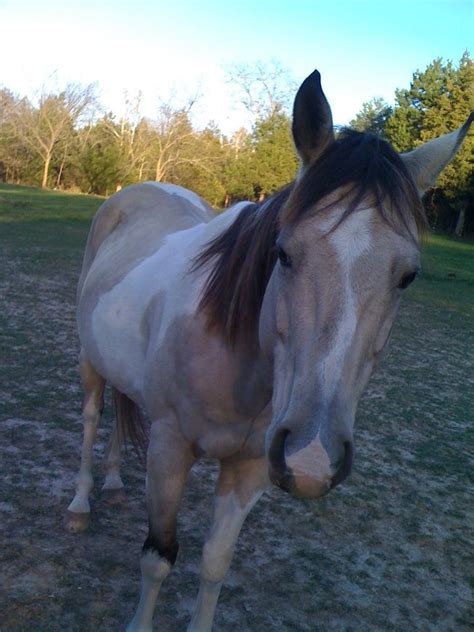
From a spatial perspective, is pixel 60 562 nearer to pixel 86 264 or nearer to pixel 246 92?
pixel 86 264

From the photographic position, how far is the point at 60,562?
2652 mm

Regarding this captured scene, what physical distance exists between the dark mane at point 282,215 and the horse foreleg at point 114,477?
4.81 feet

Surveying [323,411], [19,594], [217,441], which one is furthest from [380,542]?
[323,411]

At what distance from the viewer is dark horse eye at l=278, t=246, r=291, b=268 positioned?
1.54 m

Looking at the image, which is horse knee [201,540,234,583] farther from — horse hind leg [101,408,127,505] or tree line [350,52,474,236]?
tree line [350,52,474,236]

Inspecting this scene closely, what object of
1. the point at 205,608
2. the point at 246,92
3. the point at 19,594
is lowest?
the point at 19,594

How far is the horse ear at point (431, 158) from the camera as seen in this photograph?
5.81ft

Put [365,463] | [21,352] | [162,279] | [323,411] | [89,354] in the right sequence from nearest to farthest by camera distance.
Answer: [323,411] → [162,279] → [89,354] → [365,463] → [21,352]

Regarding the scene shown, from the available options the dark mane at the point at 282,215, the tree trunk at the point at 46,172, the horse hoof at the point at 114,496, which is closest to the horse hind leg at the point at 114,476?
the horse hoof at the point at 114,496

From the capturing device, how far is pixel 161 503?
225 cm

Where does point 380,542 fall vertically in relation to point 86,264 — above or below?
below

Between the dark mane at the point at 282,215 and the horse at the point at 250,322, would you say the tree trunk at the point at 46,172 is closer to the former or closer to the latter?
the horse at the point at 250,322

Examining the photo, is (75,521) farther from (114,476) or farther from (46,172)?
(46,172)

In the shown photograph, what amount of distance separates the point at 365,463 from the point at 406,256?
2941 millimetres
